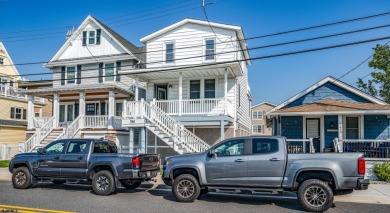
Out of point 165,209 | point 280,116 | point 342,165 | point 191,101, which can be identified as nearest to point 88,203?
point 165,209

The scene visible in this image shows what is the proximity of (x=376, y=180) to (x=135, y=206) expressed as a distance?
10450mm

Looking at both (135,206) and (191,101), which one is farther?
(191,101)

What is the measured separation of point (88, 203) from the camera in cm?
880

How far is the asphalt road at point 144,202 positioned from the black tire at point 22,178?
0.33 metres

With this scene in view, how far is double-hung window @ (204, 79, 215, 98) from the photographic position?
2020 centimetres

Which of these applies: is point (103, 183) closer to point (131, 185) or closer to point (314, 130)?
point (131, 185)

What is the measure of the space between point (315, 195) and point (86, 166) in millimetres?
7223

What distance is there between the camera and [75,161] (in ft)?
35.8

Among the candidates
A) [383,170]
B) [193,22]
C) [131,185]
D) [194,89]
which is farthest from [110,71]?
[383,170]

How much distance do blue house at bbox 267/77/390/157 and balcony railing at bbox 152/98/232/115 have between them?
8.52 feet

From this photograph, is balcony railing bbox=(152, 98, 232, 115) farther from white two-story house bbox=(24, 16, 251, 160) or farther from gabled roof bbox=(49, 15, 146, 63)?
gabled roof bbox=(49, 15, 146, 63)

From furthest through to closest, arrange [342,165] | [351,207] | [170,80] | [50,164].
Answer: [170,80] → [50,164] → [351,207] → [342,165]

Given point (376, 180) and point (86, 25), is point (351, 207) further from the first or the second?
point (86, 25)

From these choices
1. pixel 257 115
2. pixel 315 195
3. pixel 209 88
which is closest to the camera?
pixel 315 195
